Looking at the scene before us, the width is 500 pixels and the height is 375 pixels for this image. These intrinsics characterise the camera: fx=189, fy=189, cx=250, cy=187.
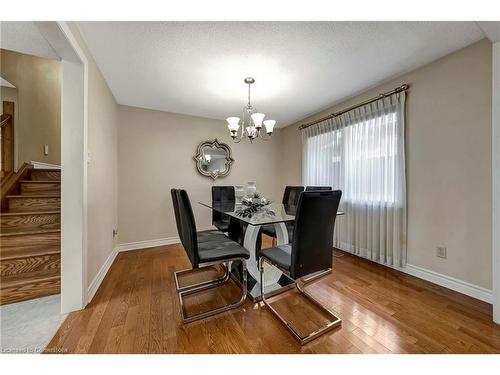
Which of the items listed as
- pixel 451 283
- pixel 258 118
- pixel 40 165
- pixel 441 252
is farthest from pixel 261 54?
pixel 40 165

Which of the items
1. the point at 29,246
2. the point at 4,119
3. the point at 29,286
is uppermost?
the point at 4,119

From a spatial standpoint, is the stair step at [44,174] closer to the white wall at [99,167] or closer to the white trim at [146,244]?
the white wall at [99,167]

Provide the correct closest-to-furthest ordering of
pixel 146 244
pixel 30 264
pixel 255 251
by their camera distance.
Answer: pixel 30 264
pixel 255 251
pixel 146 244

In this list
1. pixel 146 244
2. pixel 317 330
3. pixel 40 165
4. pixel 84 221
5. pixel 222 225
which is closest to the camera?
pixel 317 330

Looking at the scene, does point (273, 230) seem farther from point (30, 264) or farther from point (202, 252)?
point (30, 264)

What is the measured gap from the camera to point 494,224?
4.70 ft

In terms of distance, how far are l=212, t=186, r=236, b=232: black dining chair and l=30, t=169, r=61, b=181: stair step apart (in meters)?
2.25

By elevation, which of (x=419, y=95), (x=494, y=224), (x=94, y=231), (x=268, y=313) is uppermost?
(x=419, y=95)

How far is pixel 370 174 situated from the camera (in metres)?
2.53

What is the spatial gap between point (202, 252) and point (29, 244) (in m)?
1.72

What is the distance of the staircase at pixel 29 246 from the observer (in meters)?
1.62
